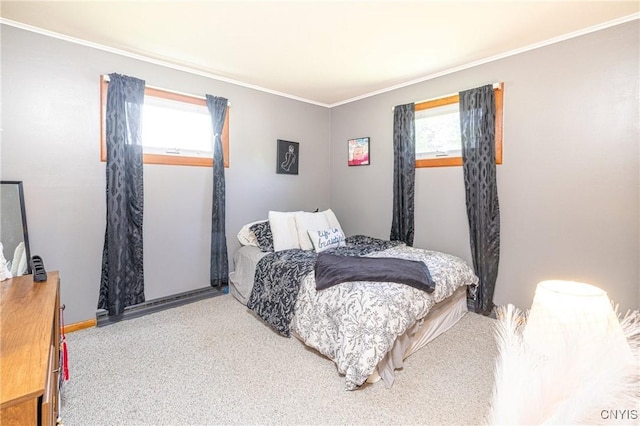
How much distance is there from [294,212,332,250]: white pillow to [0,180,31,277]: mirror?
7.28ft

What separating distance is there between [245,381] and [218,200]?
1924 mm

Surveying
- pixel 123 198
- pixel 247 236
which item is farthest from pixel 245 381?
pixel 123 198

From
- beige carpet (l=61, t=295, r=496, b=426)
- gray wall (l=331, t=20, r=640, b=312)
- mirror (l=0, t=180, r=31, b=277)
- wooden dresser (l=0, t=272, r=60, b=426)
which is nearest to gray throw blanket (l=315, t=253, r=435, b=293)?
beige carpet (l=61, t=295, r=496, b=426)

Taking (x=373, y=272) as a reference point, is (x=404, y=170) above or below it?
above

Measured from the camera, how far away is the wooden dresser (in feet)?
2.50

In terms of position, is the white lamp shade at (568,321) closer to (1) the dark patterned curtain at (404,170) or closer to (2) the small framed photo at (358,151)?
(1) the dark patterned curtain at (404,170)

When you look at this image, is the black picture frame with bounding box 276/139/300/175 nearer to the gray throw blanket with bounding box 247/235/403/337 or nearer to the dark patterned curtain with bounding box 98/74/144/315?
the gray throw blanket with bounding box 247/235/403/337

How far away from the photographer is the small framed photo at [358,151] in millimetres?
4035

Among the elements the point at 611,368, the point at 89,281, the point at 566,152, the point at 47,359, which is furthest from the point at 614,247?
the point at 89,281

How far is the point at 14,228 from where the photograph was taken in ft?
7.42

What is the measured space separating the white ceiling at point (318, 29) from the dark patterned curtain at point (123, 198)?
46cm

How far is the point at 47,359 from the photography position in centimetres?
92

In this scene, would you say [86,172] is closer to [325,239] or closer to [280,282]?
[280,282]

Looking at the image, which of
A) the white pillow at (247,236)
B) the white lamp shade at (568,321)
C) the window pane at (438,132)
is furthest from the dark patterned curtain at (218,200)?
the white lamp shade at (568,321)
